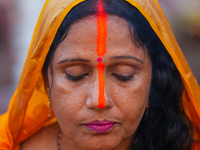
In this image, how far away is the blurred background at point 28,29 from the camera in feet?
6.91

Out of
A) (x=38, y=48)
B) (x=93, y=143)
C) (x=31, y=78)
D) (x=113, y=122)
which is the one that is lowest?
(x=93, y=143)

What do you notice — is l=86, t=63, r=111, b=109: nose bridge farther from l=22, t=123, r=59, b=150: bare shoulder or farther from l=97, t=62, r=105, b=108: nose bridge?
l=22, t=123, r=59, b=150: bare shoulder

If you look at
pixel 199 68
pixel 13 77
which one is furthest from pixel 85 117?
pixel 199 68

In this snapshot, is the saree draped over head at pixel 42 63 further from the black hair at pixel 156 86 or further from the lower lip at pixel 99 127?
the lower lip at pixel 99 127

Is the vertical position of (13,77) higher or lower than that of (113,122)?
higher

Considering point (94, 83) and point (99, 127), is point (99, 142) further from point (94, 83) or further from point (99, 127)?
point (94, 83)

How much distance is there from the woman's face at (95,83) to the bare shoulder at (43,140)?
0.47 meters

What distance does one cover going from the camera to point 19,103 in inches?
72.2

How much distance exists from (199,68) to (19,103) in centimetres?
179

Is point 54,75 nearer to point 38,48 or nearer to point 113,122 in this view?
point 38,48

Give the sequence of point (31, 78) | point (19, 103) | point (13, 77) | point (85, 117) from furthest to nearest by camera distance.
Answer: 1. point (13, 77)
2. point (19, 103)
3. point (31, 78)
4. point (85, 117)

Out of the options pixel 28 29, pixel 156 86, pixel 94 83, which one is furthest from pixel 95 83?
pixel 28 29

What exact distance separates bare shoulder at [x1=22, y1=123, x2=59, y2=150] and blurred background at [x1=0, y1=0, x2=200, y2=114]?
0.62 meters

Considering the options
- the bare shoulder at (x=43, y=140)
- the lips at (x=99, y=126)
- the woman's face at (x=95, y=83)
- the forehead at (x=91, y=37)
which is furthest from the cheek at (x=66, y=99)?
the bare shoulder at (x=43, y=140)
